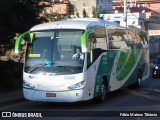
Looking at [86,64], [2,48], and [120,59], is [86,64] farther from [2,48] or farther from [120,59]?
[2,48]

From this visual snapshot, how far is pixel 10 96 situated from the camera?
17.6 m

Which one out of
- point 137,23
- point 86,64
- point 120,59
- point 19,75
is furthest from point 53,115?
point 137,23

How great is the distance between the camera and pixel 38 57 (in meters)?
15.1

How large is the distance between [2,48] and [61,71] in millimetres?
6142

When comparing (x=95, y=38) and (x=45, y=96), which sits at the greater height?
(x=95, y=38)

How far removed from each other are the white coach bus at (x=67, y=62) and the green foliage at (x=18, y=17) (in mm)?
3142

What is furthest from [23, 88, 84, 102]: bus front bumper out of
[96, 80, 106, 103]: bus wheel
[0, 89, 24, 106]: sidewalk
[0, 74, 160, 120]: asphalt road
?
[0, 89, 24, 106]: sidewalk

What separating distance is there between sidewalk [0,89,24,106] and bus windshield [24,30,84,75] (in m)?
1.73

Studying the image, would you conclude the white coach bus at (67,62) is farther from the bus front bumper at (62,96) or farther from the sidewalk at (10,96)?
the sidewalk at (10,96)

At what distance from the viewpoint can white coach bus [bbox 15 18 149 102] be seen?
14562 mm

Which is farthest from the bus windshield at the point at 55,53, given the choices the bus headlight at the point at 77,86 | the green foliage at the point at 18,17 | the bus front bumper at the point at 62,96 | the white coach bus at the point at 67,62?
the green foliage at the point at 18,17

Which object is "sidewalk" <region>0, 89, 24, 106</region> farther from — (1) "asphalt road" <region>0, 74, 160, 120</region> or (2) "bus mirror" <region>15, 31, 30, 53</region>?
(2) "bus mirror" <region>15, 31, 30, 53</region>

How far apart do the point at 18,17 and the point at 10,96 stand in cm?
417

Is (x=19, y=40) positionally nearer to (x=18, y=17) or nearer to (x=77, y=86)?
(x=77, y=86)
